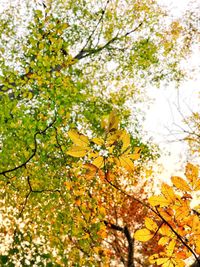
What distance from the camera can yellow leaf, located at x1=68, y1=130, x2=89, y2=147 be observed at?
3.41ft

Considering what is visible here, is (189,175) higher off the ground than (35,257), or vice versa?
(35,257)

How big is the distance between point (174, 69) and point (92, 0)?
5145 millimetres

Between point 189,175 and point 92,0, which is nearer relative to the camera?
point 189,175

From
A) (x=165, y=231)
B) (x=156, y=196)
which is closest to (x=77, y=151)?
(x=156, y=196)

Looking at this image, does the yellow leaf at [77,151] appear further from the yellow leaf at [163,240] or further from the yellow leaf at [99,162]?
the yellow leaf at [163,240]

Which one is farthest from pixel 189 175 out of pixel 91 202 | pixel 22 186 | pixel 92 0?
pixel 92 0

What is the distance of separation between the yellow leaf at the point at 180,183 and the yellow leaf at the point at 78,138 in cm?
42

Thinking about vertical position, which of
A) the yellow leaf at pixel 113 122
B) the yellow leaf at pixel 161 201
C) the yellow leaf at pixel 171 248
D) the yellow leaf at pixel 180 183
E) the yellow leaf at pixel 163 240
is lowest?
the yellow leaf at pixel 171 248

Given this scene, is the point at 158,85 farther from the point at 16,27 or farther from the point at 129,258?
the point at 129,258

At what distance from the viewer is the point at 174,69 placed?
1498cm

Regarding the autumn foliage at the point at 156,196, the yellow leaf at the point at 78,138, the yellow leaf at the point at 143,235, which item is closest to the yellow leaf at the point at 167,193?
the autumn foliage at the point at 156,196

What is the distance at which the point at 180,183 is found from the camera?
1.26m

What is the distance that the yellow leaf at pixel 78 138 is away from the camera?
1.04 meters

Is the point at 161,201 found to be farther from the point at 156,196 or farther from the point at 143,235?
the point at 143,235
